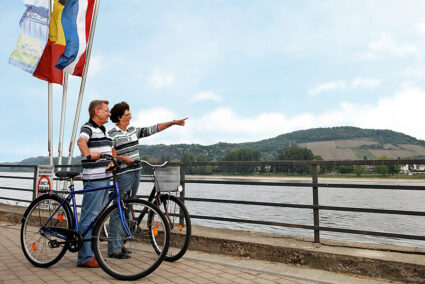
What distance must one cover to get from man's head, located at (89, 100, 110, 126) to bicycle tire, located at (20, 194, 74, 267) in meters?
0.99

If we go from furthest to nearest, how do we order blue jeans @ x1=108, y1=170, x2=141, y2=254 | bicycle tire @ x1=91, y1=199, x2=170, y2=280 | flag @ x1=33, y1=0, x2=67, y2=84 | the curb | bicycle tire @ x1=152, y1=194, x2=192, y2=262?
flag @ x1=33, y1=0, x2=67, y2=84
bicycle tire @ x1=152, y1=194, x2=192, y2=262
blue jeans @ x1=108, y1=170, x2=141, y2=254
the curb
bicycle tire @ x1=91, y1=199, x2=170, y2=280

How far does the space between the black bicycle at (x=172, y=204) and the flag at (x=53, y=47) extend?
643 centimetres

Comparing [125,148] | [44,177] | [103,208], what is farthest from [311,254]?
[44,177]

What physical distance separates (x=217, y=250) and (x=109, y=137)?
6.63ft

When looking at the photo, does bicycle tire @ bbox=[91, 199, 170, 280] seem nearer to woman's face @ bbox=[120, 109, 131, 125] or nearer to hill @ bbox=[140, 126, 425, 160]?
woman's face @ bbox=[120, 109, 131, 125]

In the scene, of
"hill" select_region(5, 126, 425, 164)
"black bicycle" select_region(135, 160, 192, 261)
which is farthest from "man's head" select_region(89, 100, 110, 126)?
"hill" select_region(5, 126, 425, 164)

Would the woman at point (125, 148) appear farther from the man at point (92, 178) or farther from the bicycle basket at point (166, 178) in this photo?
Answer: the bicycle basket at point (166, 178)

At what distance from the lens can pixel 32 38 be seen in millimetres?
9195

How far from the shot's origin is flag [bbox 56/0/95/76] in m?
9.19

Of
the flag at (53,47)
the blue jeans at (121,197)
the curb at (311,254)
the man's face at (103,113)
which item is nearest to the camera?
the curb at (311,254)

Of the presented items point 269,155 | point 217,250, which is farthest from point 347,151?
point 217,250

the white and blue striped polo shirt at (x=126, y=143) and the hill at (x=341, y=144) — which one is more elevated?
the hill at (x=341, y=144)

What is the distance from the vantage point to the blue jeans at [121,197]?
3.63 m

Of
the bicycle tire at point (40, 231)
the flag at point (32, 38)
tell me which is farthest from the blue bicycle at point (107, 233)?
the flag at point (32, 38)
